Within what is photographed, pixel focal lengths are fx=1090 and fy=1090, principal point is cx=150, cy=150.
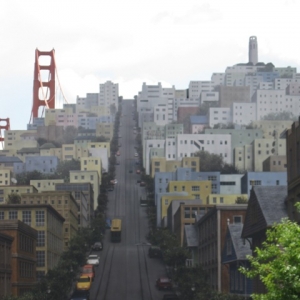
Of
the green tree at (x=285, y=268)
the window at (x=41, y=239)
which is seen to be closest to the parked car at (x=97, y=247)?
the window at (x=41, y=239)

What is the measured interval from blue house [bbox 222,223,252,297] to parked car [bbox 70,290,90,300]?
18.0 m

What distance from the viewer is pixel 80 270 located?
379 ft

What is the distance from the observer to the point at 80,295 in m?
95.1

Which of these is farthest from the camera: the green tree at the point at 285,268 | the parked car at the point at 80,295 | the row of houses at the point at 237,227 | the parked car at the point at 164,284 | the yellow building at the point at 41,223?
the yellow building at the point at 41,223

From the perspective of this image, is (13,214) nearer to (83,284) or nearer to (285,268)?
(83,284)

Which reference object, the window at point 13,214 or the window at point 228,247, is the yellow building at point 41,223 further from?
the window at point 228,247

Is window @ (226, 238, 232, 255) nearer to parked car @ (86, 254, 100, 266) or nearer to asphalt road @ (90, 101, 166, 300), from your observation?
asphalt road @ (90, 101, 166, 300)

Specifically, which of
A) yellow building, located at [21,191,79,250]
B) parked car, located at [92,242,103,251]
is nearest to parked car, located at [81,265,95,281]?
yellow building, located at [21,191,79,250]

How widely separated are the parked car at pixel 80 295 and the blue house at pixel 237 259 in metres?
18.0

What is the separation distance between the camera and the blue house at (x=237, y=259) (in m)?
68.2

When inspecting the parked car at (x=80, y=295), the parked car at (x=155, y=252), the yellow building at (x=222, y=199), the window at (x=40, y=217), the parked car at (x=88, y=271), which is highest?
the yellow building at (x=222, y=199)

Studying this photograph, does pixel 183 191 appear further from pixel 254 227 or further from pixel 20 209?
pixel 254 227

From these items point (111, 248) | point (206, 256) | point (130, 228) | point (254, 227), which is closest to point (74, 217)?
point (111, 248)

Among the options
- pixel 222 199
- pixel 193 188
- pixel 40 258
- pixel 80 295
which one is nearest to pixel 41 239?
pixel 40 258
